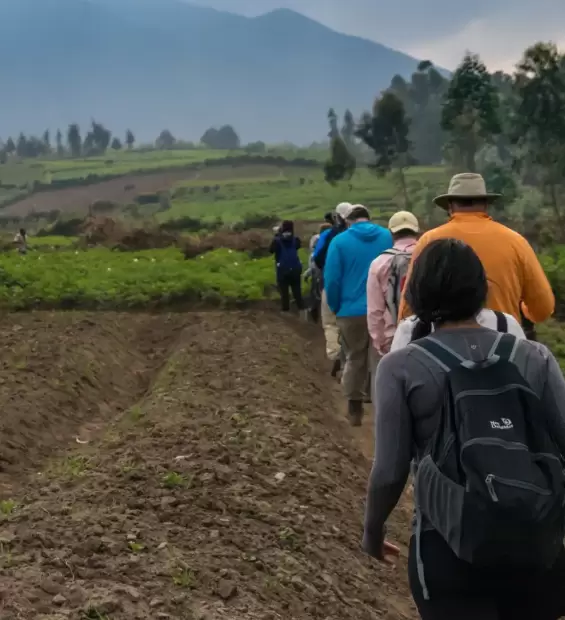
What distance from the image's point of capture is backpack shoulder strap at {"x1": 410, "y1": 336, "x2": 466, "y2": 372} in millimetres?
2711

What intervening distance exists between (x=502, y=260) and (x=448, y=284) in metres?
1.94

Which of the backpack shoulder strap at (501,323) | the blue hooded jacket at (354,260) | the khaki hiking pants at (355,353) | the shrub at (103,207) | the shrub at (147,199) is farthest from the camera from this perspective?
the shrub at (147,199)

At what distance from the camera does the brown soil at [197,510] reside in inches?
177

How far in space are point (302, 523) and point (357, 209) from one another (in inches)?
140

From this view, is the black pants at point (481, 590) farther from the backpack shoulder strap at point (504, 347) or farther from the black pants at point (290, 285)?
the black pants at point (290, 285)

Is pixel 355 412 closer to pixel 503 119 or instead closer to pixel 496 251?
pixel 496 251

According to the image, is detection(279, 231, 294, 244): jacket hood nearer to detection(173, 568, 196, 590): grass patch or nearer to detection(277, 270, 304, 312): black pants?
detection(277, 270, 304, 312): black pants

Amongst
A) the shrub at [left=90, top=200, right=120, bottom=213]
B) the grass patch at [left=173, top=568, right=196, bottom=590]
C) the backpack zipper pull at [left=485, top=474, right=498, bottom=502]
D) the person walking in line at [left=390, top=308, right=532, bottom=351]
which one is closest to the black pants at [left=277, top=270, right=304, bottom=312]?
the grass patch at [left=173, top=568, right=196, bottom=590]

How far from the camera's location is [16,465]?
8633 mm

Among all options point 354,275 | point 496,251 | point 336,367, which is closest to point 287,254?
point 336,367

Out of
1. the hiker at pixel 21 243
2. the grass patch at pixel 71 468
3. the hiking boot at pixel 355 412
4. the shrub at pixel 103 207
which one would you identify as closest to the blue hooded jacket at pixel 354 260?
the hiking boot at pixel 355 412

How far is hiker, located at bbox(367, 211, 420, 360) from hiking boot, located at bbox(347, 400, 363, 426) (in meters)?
2.59

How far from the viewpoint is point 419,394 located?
108 inches

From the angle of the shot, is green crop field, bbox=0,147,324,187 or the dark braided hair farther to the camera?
green crop field, bbox=0,147,324,187
